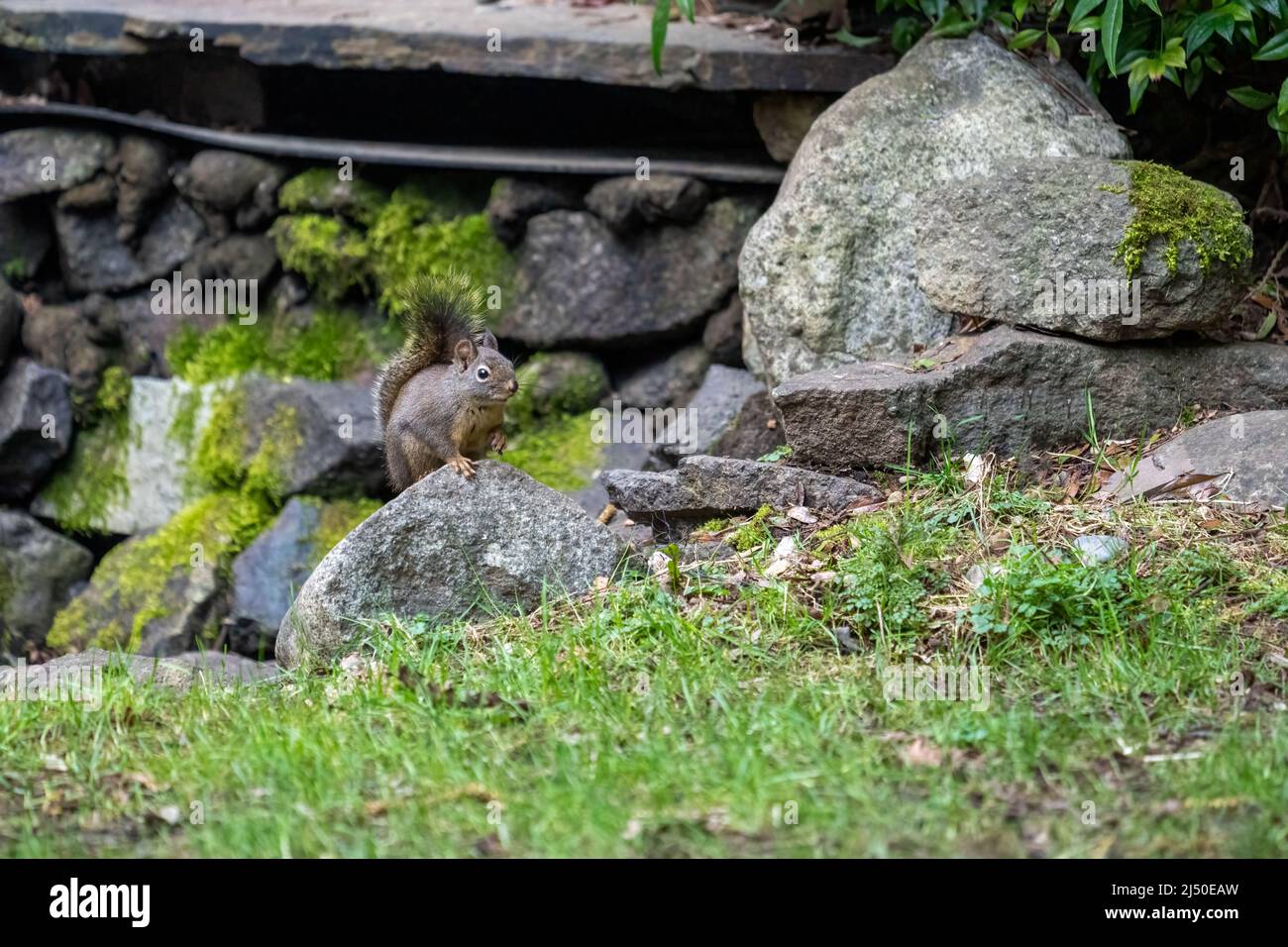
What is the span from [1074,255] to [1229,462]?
3.13 ft

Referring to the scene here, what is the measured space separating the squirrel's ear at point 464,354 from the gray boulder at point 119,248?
361 centimetres

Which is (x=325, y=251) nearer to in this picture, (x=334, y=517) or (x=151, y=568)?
(x=334, y=517)

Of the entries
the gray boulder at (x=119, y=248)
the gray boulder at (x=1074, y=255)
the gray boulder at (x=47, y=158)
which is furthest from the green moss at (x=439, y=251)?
the gray boulder at (x=1074, y=255)

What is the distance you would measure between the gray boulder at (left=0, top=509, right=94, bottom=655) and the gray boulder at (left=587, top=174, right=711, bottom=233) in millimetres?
3731

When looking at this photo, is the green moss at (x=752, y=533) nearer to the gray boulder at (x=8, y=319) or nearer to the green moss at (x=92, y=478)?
the green moss at (x=92, y=478)

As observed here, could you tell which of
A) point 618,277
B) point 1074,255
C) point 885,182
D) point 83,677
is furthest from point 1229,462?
point 83,677

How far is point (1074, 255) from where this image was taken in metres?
5.43

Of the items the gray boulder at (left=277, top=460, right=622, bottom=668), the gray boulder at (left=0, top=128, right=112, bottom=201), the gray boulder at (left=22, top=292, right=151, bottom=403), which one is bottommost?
the gray boulder at (left=277, top=460, right=622, bottom=668)

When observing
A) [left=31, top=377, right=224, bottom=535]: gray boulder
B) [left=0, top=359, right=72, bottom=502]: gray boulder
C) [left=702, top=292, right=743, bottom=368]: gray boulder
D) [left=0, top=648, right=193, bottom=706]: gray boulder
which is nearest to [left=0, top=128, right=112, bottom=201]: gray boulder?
[left=0, top=359, right=72, bottom=502]: gray boulder

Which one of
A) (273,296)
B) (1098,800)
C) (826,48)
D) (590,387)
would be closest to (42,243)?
(273,296)

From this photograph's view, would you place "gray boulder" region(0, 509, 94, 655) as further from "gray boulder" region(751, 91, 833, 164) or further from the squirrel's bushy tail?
"gray boulder" region(751, 91, 833, 164)

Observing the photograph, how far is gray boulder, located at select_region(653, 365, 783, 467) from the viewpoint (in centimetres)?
640

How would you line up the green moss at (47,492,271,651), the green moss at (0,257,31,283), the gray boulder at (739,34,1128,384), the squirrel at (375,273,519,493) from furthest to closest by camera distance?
the green moss at (0,257,31,283) < the green moss at (47,492,271,651) < the gray boulder at (739,34,1128,384) < the squirrel at (375,273,519,493)

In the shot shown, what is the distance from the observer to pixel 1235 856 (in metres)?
3.09
